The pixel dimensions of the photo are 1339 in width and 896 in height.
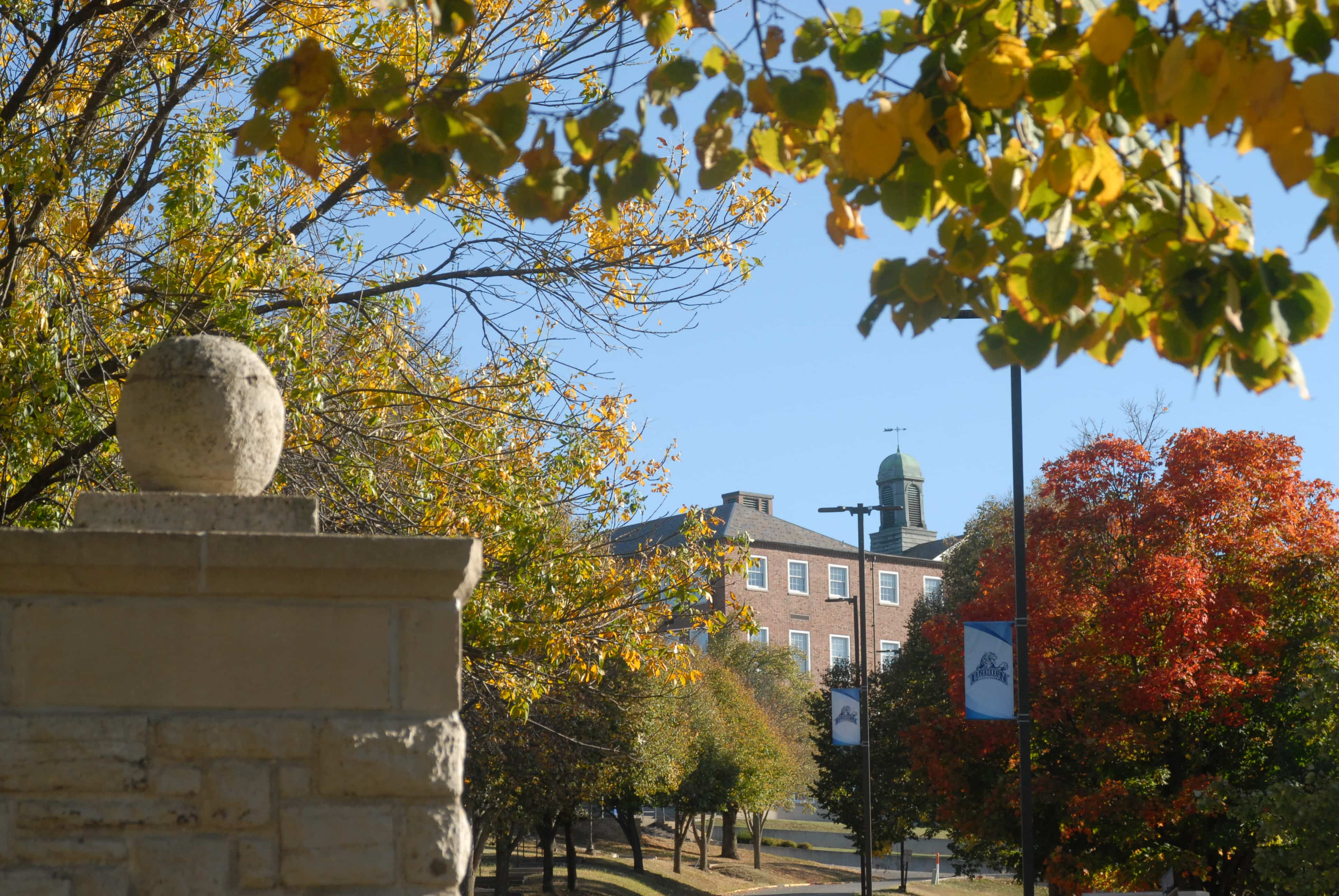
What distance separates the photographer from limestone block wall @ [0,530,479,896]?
339 cm

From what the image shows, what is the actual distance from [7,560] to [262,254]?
5.18 m

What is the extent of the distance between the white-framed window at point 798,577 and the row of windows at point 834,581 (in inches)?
0.7

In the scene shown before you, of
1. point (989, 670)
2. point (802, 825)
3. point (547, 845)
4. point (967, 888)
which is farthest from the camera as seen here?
point (802, 825)

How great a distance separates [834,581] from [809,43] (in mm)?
67115

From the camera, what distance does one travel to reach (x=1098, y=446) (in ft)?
69.4

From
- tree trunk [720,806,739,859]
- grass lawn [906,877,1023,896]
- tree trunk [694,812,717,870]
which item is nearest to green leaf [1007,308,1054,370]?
grass lawn [906,877,1023,896]

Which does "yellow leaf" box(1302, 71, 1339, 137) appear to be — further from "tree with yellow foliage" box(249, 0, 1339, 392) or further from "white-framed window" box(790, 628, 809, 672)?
"white-framed window" box(790, 628, 809, 672)

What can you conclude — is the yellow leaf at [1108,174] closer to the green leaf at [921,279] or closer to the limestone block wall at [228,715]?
the green leaf at [921,279]

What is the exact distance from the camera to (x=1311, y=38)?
2.89 m

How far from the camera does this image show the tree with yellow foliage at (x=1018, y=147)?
285 centimetres

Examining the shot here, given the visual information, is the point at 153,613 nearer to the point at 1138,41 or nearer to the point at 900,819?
the point at 1138,41

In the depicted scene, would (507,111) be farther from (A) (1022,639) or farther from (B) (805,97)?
(A) (1022,639)

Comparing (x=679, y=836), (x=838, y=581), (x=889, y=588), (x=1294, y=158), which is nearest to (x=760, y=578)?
(x=838, y=581)

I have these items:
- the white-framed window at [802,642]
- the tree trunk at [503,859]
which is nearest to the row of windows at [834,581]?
the white-framed window at [802,642]
